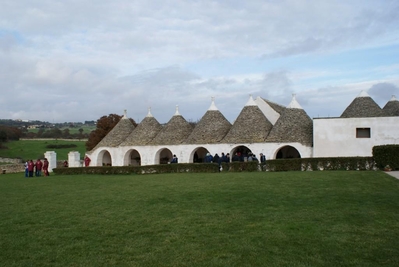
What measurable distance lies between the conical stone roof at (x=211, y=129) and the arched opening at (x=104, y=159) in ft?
29.2

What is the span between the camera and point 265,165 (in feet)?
75.0

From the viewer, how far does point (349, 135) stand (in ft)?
84.7

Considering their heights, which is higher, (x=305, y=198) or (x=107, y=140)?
(x=107, y=140)

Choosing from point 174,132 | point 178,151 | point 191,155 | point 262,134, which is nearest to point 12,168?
point 174,132

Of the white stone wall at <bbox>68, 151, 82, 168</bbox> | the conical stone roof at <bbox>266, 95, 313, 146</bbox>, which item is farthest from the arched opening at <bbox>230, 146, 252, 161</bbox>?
the white stone wall at <bbox>68, 151, 82, 168</bbox>

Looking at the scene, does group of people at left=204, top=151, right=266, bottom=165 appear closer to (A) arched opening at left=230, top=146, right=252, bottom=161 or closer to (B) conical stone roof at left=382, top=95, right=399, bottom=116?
(A) arched opening at left=230, top=146, right=252, bottom=161

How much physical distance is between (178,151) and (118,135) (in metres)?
7.17

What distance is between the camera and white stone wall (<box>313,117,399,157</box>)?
81.8 ft

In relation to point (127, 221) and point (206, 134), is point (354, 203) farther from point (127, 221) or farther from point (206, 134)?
point (206, 134)

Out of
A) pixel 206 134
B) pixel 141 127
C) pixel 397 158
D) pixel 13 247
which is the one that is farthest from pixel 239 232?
pixel 141 127

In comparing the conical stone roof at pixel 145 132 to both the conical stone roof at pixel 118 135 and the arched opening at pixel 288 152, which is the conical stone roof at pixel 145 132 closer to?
the conical stone roof at pixel 118 135

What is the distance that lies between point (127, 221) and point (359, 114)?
24.5 metres

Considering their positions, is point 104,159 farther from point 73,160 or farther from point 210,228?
point 210,228

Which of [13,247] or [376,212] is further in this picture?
[376,212]
